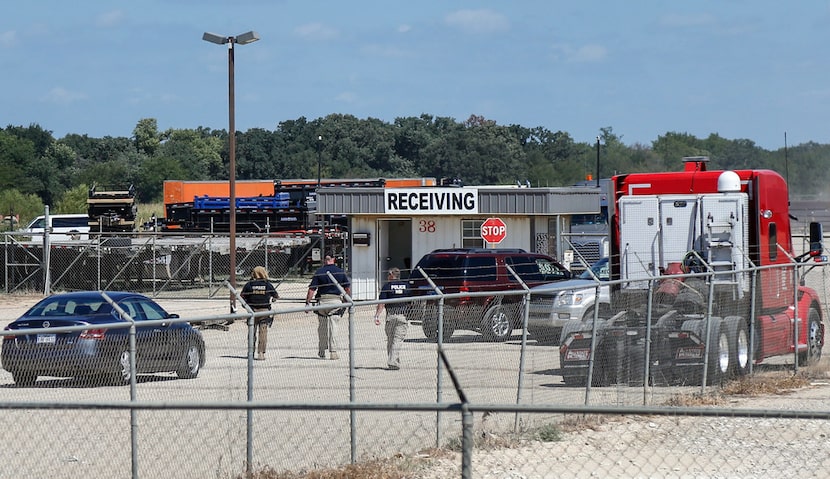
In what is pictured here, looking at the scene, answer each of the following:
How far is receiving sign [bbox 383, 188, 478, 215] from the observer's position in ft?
111

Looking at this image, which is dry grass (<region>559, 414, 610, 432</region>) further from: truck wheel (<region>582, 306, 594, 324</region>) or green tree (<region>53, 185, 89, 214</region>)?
green tree (<region>53, 185, 89, 214</region>)

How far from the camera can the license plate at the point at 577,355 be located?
13.1m

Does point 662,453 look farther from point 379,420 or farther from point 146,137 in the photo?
point 146,137

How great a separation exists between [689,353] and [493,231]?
17437 mm

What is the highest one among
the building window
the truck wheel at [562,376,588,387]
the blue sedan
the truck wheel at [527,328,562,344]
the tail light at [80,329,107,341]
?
the building window

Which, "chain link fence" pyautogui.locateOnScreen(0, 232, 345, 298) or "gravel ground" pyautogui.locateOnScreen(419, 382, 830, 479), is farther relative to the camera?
"chain link fence" pyautogui.locateOnScreen(0, 232, 345, 298)

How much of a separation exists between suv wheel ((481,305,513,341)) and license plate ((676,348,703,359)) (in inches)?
139

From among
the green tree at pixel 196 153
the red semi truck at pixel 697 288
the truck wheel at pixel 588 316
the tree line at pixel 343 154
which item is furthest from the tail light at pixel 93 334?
the green tree at pixel 196 153

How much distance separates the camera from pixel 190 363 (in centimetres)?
943

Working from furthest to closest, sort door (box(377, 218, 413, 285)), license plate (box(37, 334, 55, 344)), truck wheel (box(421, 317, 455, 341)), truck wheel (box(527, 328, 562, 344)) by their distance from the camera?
door (box(377, 218, 413, 285)) < truck wheel (box(527, 328, 562, 344)) < truck wheel (box(421, 317, 455, 341)) < license plate (box(37, 334, 55, 344))

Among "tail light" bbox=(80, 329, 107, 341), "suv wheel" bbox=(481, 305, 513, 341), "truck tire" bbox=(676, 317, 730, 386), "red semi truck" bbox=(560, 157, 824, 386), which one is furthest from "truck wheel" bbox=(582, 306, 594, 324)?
"tail light" bbox=(80, 329, 107, 341)

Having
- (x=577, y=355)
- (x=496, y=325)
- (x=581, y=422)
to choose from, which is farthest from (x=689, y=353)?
(x=496, y=325)

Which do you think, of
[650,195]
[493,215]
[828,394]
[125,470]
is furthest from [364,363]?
[493,215]

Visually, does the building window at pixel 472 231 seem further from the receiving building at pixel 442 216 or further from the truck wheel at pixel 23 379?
the truck wheel at pixel 23 379
